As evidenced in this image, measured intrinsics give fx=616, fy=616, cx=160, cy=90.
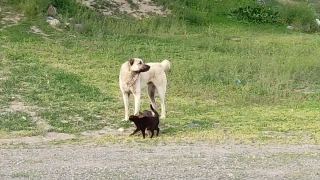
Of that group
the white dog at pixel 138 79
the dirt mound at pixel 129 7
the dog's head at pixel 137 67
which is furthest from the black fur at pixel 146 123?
the dirt mound at pixel 129 7

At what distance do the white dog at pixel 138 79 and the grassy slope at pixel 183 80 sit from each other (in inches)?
19.1

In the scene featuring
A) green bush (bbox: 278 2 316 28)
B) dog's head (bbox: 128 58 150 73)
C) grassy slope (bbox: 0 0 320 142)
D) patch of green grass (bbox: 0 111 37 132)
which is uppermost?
dog's head (bbox: 128 58 150 73)

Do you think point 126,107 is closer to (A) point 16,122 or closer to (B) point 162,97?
(B) point 162,97

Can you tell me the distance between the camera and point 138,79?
458 inches

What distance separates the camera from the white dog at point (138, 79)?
11438mm

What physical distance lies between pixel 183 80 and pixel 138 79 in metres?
4.32

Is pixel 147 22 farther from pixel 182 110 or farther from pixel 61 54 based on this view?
pixel 182 110

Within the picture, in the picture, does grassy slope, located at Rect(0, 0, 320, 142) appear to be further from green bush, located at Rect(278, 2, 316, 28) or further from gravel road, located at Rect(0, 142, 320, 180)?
green bush, located at Rect(278, 2, 316, 28)

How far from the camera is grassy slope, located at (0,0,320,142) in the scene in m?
11.1

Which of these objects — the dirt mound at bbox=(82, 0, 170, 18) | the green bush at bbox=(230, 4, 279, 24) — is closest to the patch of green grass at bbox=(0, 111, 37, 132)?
the dirt mound at bbox=(82, 0, 170, 18)

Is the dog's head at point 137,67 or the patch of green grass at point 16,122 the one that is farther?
the dog's head at point 137,67

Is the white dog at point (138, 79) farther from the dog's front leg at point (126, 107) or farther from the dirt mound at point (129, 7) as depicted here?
the dirt mound at point (129, 7)

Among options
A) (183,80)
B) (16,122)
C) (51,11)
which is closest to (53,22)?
(51,11)

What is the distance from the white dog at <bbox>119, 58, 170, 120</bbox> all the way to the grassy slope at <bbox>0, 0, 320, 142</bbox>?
0.48 metres
